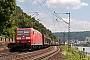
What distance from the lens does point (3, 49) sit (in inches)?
1537

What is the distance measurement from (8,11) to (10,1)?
313 centimetres

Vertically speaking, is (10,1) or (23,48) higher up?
(10,1)

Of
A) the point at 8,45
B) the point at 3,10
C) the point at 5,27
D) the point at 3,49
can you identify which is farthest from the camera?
the point at 5,27

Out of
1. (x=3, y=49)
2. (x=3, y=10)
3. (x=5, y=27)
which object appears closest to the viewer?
(x=3, y=49)

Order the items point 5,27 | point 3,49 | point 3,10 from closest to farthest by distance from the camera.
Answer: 1. point 3,49
2. point 3,10
3. point 5,27

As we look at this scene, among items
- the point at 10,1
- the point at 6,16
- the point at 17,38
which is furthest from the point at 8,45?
the point at 10,1

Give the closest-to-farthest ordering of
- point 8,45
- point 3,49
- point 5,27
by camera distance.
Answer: point 3,49 < point 8,45 < point 5,27

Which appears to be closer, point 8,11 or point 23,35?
point 23,35

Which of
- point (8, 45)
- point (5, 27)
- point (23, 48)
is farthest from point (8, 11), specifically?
point (23, 48)

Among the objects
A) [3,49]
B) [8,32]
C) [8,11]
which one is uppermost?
Answer: [8,11]

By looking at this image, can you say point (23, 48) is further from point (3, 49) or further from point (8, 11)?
point (8, 11)

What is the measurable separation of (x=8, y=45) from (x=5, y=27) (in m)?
14.2

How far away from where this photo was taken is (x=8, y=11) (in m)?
51.7

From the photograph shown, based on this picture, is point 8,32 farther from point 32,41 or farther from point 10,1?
point 32,41
